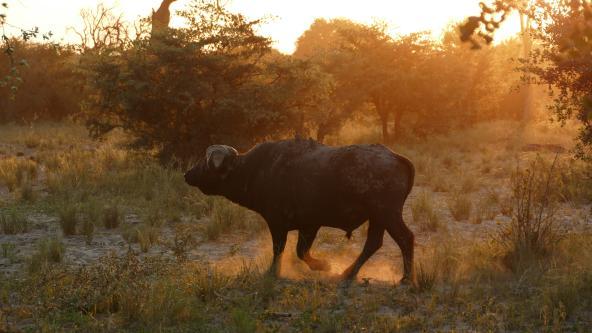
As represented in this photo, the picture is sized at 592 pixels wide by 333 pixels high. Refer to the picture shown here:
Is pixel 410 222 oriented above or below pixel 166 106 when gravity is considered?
below

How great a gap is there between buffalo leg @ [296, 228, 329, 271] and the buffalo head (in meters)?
1.22

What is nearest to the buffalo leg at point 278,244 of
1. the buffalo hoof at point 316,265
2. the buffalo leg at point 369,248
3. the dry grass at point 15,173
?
the buffalo hoof at point 316,265

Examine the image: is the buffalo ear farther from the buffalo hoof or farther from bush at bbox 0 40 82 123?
bush at bbox 0 40 82 123

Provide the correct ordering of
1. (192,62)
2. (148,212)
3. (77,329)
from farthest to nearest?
(192,62)
(148,212)
(77,329)

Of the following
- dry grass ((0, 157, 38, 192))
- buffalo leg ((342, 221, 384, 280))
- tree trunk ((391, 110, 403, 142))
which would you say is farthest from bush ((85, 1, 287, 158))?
tree trunk ((391, 110, 403, 142))

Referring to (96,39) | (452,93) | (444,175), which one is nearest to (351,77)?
(452,93)

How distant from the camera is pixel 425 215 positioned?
11.7m

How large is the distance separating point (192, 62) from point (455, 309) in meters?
11.6

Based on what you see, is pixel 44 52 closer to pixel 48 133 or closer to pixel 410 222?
pixel 48 133

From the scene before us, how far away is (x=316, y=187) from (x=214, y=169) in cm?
144

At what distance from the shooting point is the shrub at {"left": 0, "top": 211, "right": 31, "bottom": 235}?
10.2m

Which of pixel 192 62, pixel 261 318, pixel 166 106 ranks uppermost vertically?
pixel 192 62

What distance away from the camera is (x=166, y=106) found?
54.6ft

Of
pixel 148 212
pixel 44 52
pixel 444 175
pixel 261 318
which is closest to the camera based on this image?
pixel 261 318
